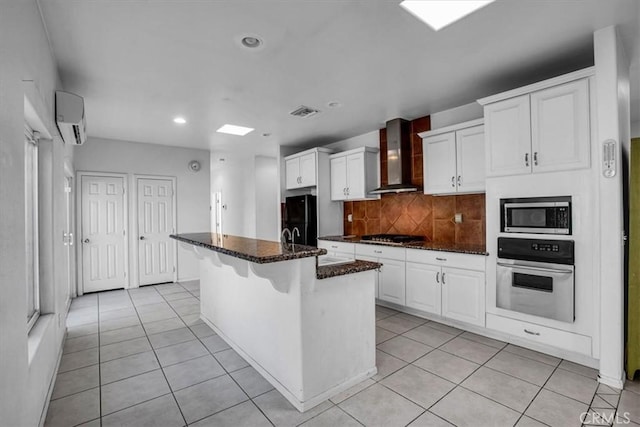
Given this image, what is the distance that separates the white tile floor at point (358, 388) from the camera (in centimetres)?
193

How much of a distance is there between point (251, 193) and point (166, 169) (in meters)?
1.99

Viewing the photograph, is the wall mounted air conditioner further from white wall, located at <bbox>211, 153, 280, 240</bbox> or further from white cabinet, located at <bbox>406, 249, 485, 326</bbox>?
white wall, located at <bbox>211, 153, 280, 240</bbox>

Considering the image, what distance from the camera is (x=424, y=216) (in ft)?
14.0

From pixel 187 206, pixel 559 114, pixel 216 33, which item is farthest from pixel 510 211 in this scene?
pixel 187 206

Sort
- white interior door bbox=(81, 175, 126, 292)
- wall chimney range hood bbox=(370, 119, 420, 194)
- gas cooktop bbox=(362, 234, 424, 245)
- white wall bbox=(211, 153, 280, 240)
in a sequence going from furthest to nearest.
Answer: white wall bbox=(211, 153, 280, 240) < white interior door bbox=(81, 175, 126, 292) < wall chimney range hood bbox=(370, 119, 420, 194) < gas cooktop bbox=(362, 234, 424, 245)

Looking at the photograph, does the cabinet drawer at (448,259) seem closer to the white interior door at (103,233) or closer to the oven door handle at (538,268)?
the oven door handle at (538,268)

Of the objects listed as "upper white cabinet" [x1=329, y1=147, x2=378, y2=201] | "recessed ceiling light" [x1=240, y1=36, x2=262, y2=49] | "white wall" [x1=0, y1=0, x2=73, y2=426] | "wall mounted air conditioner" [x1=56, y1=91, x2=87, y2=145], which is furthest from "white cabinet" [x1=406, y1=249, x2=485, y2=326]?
"wall mounted air conditioner" [x1=56, y1=91, x2=87, y2=145]

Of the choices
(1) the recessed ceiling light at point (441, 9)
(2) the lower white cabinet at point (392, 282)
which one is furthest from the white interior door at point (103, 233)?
(1) the recessed ceiling light at point (441, 9)

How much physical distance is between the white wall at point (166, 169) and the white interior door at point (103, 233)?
0.50 ft

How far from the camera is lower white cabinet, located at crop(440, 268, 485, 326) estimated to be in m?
3.10

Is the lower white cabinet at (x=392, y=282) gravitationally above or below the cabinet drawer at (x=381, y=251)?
below

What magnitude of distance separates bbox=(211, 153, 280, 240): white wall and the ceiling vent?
3113 millimetres

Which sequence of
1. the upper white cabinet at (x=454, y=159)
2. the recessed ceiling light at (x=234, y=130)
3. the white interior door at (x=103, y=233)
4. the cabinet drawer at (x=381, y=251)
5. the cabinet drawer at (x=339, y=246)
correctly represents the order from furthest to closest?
the white interior door at (x=103, y=233)
the recessed ceiling light at (x=234, y=130)
the cabinet drawer at (x=339, y=246)
the cabinet drawer at (x=381, y=251)
the upper white cabinet at (x=454, y=159)

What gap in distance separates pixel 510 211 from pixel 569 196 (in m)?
0.44
